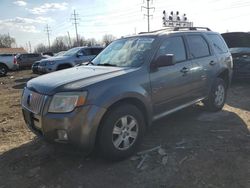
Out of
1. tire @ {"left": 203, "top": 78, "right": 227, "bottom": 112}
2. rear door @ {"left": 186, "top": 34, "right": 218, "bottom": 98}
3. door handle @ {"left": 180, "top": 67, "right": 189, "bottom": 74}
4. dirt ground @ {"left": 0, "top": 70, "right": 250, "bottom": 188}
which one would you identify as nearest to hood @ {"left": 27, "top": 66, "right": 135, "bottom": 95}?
dirt ground @ {"left": 0, "top": 70, "right": 250, "bottom": 188}

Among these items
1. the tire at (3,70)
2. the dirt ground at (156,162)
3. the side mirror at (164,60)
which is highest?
the side mirror at (164,60)

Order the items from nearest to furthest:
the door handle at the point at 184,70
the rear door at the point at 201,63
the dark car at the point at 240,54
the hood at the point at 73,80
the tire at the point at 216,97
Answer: the hood at the point at 73,80, the door handle at the point at 184,70, the rear door at the point at 201,63, the tire at the point at 216,97, the dark car at the point at 240,54

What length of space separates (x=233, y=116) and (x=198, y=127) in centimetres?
118

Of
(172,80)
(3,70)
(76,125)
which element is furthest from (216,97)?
(3,70)

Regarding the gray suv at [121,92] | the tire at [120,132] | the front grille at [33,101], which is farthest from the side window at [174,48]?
the front grille at [33,101]

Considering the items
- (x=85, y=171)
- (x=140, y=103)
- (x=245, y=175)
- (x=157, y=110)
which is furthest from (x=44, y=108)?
(x=245, y=175)

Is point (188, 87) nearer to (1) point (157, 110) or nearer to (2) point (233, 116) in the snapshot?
(1) point (157, 110)

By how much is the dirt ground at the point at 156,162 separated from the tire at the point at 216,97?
0.62 m

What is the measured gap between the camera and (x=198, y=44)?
6.16 meters

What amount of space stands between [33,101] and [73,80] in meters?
0.65

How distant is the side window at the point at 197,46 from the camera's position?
5895 millimetres

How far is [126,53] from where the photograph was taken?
529 centimetres

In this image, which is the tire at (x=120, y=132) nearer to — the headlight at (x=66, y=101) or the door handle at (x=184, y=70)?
the headlight at (x=66, y=101)

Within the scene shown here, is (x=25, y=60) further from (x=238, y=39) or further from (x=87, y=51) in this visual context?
(x=238, y=39)
